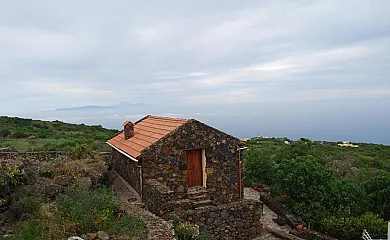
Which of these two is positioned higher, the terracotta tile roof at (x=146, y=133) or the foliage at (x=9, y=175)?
the terracotta tile roof at (x=146, y=133)

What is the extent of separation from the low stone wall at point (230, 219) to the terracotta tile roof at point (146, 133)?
3.40 metres

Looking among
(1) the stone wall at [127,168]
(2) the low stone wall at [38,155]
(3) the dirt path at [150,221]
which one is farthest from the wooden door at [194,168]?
(2) the low stone wall at [38,155]

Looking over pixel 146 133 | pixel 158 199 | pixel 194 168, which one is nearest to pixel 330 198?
pixel 194 168

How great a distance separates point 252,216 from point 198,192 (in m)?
2.38

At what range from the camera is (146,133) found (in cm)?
1602

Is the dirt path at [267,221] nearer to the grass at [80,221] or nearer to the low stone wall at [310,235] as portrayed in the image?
the low stone wall at [310,235]

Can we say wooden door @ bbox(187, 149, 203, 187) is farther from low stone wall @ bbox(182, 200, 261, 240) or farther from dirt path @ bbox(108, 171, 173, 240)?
dirt path @ bbox(108, 171, 173, 240)

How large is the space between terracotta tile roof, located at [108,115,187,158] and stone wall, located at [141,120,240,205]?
488 millimetres

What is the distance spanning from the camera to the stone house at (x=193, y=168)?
13570mm

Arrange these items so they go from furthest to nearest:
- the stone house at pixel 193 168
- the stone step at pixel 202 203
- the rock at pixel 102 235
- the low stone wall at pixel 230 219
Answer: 1. the stone step at pixel 202 203
2. the stone house at pixel 193 168
3. the low stone wall at pixel 230 219
4. the rock at pixel 102 235

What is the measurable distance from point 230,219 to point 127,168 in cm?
536

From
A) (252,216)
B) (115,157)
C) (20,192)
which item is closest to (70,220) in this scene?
(20,192)

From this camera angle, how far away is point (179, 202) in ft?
40.9

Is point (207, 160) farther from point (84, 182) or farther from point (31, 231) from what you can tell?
point (31, 231)
